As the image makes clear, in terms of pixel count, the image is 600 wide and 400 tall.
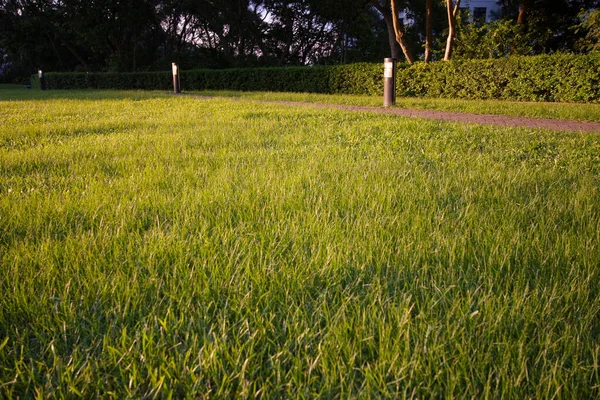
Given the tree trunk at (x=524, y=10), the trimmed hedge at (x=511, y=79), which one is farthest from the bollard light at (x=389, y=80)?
the tree trunk at (x=524, y=10)

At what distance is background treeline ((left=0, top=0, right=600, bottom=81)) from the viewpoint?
31141 mm

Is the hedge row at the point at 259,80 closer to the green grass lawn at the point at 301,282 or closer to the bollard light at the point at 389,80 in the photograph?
the bollard light at the point at 389,80

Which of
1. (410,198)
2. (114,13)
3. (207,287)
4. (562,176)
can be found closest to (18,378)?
(207,287)

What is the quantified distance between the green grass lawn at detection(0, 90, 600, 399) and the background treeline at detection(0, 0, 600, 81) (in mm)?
23172

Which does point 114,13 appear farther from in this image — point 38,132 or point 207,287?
point 207,287

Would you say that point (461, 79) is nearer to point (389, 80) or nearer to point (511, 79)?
point (511, 79)

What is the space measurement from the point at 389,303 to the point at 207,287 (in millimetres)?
719

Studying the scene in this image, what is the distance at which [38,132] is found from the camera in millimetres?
6234

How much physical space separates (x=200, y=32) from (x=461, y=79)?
103 ft

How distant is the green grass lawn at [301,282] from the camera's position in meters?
1.23

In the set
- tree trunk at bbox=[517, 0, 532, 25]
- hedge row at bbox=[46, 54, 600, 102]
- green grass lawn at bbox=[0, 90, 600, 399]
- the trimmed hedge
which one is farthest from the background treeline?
green grass lawn at bbox=[0, 90, 600, 399]

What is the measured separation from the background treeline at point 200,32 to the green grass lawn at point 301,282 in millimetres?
23172

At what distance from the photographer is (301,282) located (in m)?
1.73

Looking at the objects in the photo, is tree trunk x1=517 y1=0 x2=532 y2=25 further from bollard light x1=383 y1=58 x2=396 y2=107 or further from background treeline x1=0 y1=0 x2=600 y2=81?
bollard light x1=383 y1=58 x2=396 y2=107
